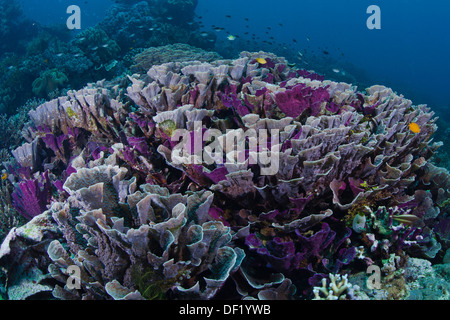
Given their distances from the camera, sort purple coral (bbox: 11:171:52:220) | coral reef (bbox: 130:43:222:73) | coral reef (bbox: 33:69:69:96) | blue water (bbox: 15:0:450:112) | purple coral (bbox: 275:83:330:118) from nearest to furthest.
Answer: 1. purple coral (bbox: 275:83:330:118)
2. purple coral (bbox: 11:171:52:220)
3. coral reef (bbox: 130:43:222:73)
4. coral reef (bbox: 33:69:69:96)
5. blue water (bbox: 15:0:450:112)

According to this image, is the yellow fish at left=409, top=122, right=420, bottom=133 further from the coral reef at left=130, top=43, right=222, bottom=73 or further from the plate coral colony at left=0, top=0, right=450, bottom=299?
the coral reef at left=130, top=43, right=222, bottom=73

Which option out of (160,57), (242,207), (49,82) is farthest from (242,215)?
(49,82)

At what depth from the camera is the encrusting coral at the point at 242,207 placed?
1867mm

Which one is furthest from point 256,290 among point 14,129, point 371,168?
point 14,129

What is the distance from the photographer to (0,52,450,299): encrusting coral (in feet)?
6.13

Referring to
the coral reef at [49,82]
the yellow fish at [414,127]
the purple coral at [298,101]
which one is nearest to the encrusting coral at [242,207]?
the purple coral at [298,101]

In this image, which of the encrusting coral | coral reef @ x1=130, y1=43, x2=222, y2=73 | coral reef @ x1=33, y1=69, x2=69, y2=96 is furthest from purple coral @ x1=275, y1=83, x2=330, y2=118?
coral reef @ x1=33, y1=69, x2=69, y2=96

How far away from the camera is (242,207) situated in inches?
97.0

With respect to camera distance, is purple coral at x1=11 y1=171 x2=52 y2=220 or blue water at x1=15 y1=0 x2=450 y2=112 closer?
purple coral at x1=11 y1=171 x2=52 y2=220

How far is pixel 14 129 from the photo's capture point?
6.95m

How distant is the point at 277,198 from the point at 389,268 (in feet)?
3.65

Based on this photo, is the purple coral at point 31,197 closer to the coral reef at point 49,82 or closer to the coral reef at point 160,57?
the coral reef at point 160,57
